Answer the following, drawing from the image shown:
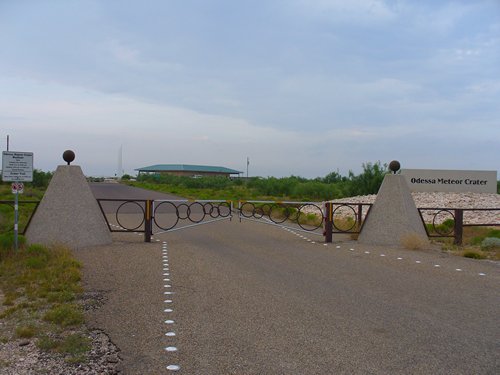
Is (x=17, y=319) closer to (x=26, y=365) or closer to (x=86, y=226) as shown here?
(x=26, y=365)

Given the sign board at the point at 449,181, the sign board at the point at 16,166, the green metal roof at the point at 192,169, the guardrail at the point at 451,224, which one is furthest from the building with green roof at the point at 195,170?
the sign board at the point at 16,166

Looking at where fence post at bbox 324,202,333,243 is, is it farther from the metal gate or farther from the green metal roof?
the green metal roof

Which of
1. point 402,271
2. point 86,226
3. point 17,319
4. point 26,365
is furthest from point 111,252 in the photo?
point 26,365

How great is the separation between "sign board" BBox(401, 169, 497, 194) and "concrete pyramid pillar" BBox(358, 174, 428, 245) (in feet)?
54.7

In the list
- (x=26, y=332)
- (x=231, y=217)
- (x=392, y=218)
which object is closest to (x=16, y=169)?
(x=26, y=332)

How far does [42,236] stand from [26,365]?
8.07 m

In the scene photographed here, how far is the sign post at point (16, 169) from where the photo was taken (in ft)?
37.8

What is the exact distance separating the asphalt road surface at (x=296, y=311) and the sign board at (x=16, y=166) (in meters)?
2.31

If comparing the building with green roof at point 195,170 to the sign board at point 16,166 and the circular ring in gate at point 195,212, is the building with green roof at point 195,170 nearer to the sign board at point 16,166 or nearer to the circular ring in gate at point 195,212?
the circular ring in gate at point 195,212

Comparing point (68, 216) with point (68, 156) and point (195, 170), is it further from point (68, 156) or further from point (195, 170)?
point (195, 170)

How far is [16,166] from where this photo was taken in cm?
1171

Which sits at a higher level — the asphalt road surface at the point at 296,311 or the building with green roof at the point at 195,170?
the building with green roof at the point at 195,170

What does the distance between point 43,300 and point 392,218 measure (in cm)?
985

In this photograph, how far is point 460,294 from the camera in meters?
8.45
